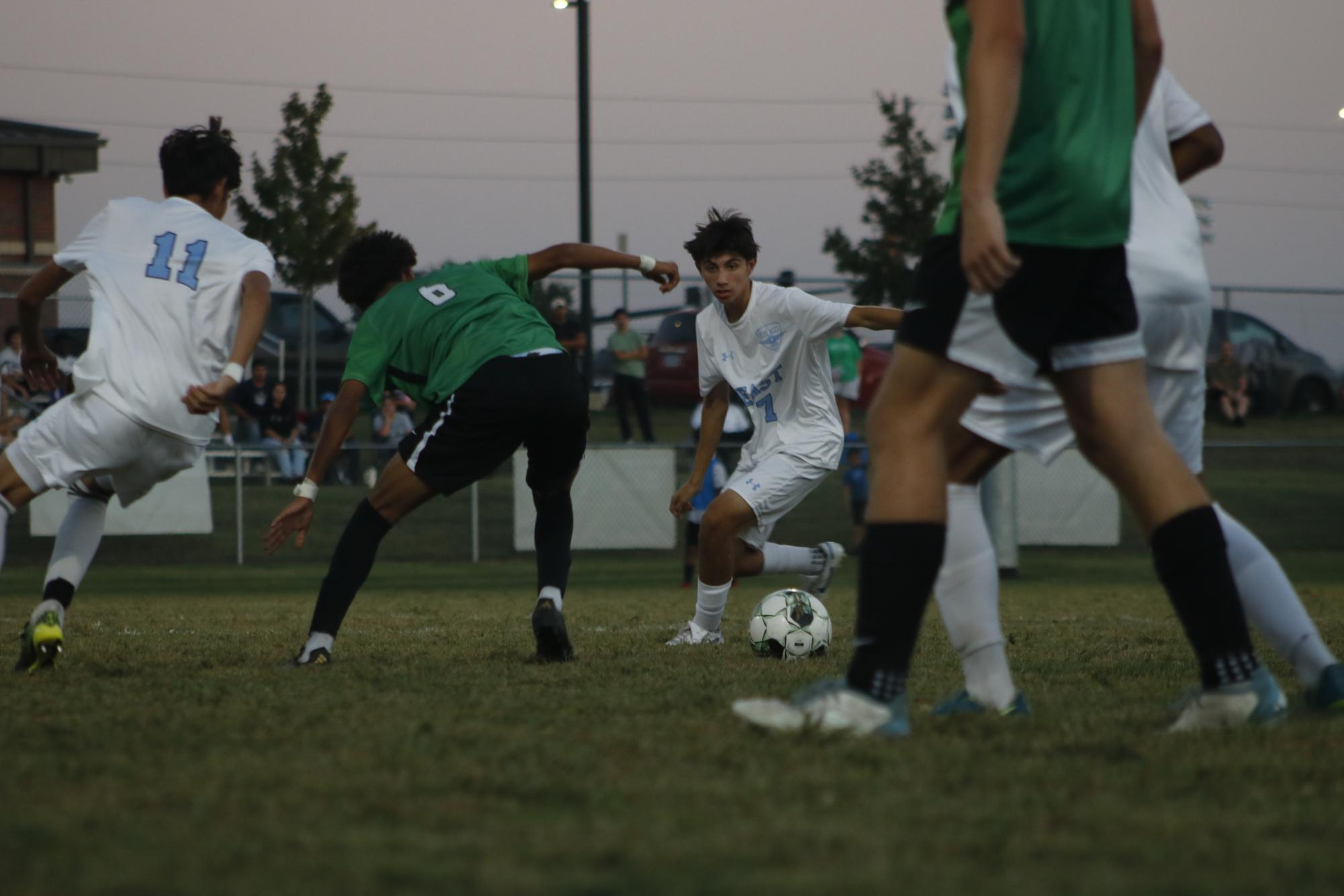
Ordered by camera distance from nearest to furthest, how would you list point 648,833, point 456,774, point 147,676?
point 648,833 < point 456,774 < point 147,676

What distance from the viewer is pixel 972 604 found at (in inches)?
153

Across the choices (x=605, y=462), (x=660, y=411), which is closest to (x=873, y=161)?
(x=660, y=411)

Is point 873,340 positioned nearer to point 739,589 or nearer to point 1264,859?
point 739,589

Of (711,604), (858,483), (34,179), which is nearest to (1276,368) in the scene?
(858,483)

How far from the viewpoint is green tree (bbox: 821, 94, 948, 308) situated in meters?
27.5

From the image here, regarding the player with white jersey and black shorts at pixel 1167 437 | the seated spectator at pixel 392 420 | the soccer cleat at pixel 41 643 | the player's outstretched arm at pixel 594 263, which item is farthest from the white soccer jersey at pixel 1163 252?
the seated spectator at pixel 392 420

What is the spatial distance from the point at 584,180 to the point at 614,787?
680 inches

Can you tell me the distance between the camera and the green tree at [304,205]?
2420 centimetres

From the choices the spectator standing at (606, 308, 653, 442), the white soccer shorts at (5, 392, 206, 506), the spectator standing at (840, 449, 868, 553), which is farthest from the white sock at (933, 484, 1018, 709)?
the spectator standing at (606, 308, 653, 442)

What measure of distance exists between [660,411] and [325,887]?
17.9 meters

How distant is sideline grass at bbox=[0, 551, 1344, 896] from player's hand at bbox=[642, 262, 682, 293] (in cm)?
152

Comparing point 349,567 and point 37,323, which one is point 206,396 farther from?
point 349,567

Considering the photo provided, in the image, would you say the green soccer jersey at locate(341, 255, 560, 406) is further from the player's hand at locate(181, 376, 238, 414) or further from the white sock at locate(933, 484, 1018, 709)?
the white sock at locate(933, 484, 1018, 709)

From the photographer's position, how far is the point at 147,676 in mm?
5109
